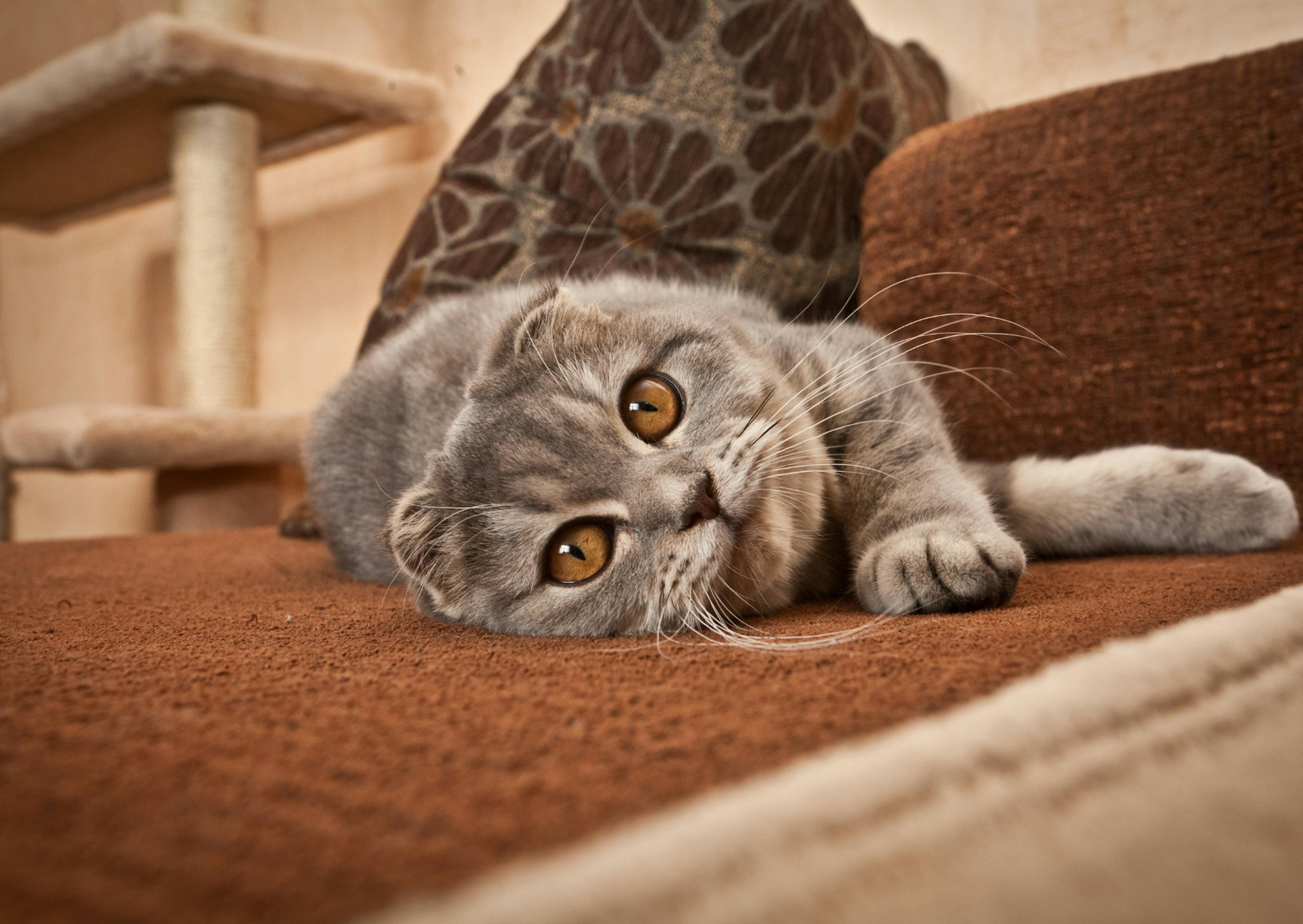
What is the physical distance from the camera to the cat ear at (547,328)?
100 centimetres

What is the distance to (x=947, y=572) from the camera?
849 mm

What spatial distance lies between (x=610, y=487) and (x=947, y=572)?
1.13ft

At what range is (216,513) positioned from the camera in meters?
2.61

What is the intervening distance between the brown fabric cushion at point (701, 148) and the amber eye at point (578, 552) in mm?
931

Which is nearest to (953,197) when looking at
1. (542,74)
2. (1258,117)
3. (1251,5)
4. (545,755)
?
(1258,117)

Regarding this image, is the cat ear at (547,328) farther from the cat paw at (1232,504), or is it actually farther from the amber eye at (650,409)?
the cat paw at (1232,504)

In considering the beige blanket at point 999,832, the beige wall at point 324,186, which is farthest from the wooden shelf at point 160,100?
the beige blanket at point 999,832

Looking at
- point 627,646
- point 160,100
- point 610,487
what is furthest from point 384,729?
point 160,100

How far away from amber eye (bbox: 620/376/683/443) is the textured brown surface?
0.77 ft

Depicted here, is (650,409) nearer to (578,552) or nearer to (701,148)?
(578,552)

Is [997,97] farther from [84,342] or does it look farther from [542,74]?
[84,342]

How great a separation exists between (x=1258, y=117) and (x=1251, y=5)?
0.59 metres

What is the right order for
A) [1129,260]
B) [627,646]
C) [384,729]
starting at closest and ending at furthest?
[384,729] < [627,646] < [1129,260]

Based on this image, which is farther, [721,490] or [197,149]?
[197,149]
